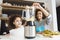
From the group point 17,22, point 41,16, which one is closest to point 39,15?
point 41,16

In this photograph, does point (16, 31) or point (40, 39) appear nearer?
→ point (40, 39)

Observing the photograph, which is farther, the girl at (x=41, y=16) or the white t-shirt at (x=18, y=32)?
the girl at (x=41, y=16)

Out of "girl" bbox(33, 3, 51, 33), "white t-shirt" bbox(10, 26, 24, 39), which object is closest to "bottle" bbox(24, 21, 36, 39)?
"white t-shirt" bbox(10, 26, 24, 39)

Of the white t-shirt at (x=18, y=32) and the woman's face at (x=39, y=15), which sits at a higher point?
the woman's face at (x=39, y=15)

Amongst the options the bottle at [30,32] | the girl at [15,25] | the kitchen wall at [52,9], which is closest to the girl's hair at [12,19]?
the girl at [15,25]

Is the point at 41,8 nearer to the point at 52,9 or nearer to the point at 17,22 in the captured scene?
the point at 52,9

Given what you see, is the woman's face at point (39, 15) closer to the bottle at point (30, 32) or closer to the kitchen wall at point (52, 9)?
the kitchen wall at point (52, 9)

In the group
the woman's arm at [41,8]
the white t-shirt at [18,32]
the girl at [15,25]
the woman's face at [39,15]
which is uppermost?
the woman's arm at [41,8]

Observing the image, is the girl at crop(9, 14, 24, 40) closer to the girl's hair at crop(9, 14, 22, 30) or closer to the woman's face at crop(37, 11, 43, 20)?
the girl's hair at crop(9, 14, 22, 30)

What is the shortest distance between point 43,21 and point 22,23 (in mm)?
160

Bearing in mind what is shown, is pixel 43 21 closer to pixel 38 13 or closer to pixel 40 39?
pixel 38 13

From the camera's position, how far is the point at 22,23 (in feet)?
2.66

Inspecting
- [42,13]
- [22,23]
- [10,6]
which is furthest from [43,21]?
[10,6]

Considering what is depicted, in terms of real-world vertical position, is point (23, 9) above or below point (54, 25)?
above
